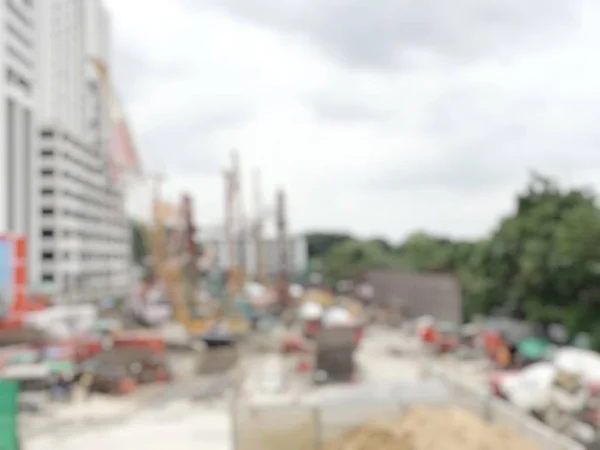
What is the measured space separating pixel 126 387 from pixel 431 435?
1306 centimetres

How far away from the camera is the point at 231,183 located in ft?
133

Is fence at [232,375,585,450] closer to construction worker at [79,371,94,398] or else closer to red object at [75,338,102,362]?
construction worker at [79,371,94,398]

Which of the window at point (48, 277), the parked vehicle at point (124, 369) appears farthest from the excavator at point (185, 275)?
the window at point (48, 277)

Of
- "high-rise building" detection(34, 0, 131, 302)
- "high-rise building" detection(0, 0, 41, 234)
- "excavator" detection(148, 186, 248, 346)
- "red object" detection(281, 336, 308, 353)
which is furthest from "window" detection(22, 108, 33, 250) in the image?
"red object" detection(281, 336, 308, 353)

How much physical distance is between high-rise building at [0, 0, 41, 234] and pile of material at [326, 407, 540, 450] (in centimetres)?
4186

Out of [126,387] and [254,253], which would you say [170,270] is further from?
[254,253]

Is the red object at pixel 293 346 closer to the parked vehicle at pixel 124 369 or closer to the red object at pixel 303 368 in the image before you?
the red object at pixel 303 368

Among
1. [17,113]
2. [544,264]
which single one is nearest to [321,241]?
[17,113]

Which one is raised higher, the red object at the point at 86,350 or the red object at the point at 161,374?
the red object at the point at 86,350

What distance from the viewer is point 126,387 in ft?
60.0

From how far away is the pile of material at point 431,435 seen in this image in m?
6.83

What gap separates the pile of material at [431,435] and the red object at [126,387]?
12.1 metres

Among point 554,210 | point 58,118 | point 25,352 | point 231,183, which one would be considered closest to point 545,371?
point 25,352

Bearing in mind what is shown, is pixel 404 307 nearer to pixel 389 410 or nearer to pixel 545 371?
pixel 545 371
